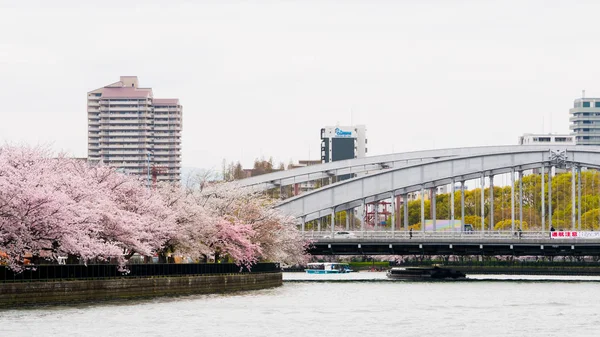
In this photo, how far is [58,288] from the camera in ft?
263

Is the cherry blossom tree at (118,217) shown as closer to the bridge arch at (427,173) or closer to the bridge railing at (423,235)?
the bridge railing at (423,235)

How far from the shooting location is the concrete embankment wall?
252ft

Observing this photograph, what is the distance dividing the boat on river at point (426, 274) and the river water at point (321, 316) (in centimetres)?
A: 5160

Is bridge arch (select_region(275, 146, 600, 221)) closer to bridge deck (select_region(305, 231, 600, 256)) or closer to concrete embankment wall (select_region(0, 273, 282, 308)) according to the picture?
bridge deck (select_region(305, 231, 600, 256))

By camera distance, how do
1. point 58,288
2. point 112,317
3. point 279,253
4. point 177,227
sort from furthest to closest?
point 279,253 < point 177,227 < point 58,288 < point 112,317

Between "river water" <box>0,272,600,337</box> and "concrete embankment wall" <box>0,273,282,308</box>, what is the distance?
7.88ft

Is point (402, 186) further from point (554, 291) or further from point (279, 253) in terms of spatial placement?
point (554, 291)

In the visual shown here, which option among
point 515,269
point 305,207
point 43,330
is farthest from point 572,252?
point 43,330

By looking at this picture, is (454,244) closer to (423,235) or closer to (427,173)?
(423,235)

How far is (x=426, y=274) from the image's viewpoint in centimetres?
15888

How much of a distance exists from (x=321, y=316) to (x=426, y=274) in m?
82.7

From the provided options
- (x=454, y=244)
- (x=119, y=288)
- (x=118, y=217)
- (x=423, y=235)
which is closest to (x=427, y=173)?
(x=423, y=235)

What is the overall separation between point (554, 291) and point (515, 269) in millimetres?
80119

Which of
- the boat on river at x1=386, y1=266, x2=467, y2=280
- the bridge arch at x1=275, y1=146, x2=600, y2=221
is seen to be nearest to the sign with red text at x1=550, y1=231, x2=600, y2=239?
the bridge arch at x1=275, y1=146, x2=600, y2=221
